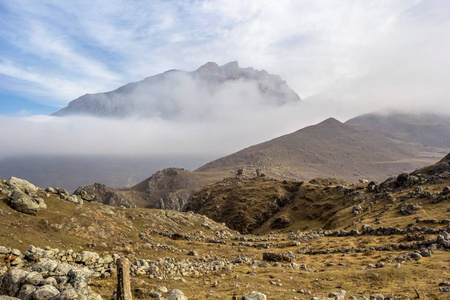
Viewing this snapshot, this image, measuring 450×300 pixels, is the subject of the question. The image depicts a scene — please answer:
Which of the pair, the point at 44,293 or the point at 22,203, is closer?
the point at 44,293

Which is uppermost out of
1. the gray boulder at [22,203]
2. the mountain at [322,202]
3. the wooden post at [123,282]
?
the gray boulder at [22,203]

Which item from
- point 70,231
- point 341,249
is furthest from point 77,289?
point 341,249

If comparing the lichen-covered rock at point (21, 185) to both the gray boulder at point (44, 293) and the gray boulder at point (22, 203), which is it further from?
the gray boulder at point (44, 293)

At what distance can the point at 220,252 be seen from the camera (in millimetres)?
43438

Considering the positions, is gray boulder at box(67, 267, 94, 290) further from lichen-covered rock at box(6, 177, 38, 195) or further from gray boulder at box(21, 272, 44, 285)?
lichen-covered rock at box(6, 177, 38, 195)

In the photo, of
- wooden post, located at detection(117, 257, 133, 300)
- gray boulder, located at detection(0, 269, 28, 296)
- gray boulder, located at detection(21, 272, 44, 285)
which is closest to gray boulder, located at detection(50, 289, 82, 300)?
wooden post, located at detection(117, 257, 133, 300)

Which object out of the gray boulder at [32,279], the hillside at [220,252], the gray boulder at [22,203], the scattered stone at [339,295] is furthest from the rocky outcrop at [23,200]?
the scattered stone at [339,295]

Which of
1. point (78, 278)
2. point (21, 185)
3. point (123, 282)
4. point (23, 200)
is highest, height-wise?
point (21, 185)

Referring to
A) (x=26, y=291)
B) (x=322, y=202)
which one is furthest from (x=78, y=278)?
(x=322, y=202)

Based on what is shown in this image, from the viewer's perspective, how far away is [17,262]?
18.8 meters

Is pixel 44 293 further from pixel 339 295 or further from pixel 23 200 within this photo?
pixel 23 200

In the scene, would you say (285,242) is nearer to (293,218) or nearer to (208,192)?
(293,218)

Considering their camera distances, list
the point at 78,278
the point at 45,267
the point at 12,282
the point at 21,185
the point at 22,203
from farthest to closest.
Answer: the point at 21,185
the point at 22,203
the point at 45,267
the point at 78,278
the point at 12,282

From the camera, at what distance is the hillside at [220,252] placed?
19.2 metres
